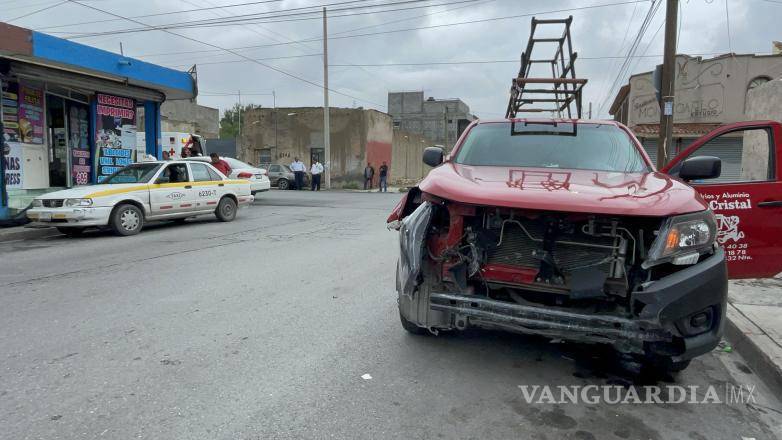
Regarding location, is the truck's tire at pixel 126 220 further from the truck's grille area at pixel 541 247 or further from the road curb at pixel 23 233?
the truck's grille area at pixel 541 247

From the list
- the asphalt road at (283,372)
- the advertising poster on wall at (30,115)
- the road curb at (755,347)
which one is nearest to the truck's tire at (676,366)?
the asphalt road at (283,372)

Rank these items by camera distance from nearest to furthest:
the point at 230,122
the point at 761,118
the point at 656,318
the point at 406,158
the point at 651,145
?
the point at 656,318, the point at 761,118, the point at 651,145, the point at 406,158, the point at 230,122

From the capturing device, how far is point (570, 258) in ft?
11.0

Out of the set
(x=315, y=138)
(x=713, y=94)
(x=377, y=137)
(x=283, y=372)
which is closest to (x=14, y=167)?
(x=283, y=372)

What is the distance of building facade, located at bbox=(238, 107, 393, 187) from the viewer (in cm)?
3077

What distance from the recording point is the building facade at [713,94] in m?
20.4

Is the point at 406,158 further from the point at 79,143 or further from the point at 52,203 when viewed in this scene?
the point at 52,203

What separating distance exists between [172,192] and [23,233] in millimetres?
2890

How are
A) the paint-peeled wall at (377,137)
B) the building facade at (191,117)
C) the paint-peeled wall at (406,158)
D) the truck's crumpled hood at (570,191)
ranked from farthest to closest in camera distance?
the building facade at (191,117)
the paint-peeled wall at (406,158)
the paint-peeled wall at (377,137)
the truck's crumpled hood at (570,191)

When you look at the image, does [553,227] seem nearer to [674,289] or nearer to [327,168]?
[674,289]

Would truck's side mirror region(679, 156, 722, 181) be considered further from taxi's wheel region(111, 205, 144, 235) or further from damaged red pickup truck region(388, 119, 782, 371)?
taxi's wheel region(111, 205, 144, 235)

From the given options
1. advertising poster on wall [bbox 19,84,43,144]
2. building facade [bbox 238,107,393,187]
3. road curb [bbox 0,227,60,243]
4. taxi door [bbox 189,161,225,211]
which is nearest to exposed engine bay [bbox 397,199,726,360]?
taxi door [bbox 189,161,225,211]

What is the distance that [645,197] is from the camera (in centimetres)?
320

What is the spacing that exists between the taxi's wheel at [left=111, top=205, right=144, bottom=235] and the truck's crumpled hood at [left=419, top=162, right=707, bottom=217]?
827 cm
